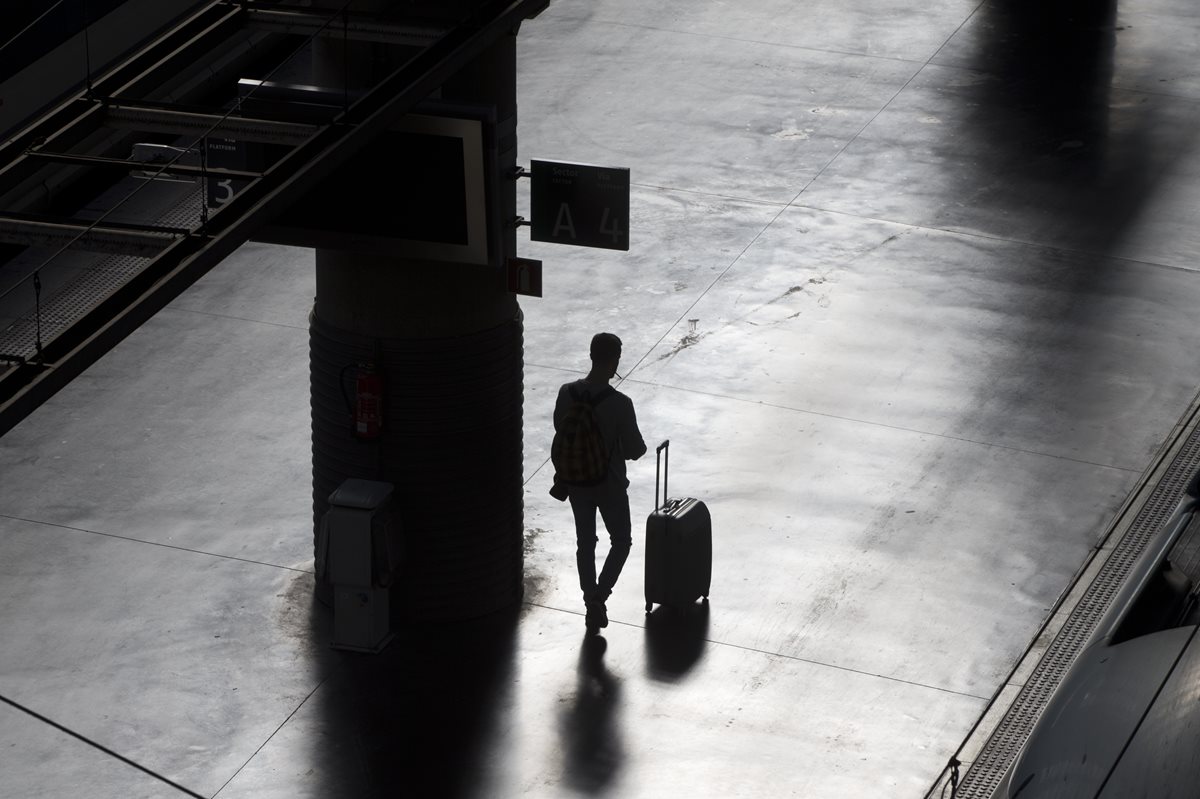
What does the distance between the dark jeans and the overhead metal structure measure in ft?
8.39

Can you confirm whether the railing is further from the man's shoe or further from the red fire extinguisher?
the man's shoe

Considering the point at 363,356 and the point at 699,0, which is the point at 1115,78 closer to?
the point at 699,0

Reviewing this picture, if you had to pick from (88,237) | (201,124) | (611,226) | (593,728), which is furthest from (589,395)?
(88,237)

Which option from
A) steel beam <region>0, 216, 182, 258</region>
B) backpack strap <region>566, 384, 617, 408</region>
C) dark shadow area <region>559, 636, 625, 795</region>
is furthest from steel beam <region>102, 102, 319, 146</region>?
dark shadow area <region>559, 636, 625, 795</region>

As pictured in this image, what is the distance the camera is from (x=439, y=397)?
10805 mm

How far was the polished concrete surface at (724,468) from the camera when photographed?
10.1 meters

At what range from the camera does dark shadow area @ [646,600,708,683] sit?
10766 millimetres

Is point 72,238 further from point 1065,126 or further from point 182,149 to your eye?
point 1065,126

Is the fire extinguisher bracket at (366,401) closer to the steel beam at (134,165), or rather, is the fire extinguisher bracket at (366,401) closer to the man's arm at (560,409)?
the man's arm at (560,409)

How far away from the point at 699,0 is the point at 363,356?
15.0 meters

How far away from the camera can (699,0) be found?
81.0 feet

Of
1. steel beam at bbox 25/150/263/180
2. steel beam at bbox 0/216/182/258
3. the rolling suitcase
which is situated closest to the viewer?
steel beam at bbox 0/216/182/258

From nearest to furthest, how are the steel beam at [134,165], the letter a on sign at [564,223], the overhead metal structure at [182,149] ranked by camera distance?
1. the overhead metal structure at [182,149]
2. the steel beam at [134,165]
3. the letter a on sign at [564,223]

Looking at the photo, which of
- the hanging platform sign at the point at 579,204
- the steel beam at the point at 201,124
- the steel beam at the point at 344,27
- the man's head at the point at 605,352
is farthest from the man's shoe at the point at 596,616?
the steel beam at the point at 201,124
